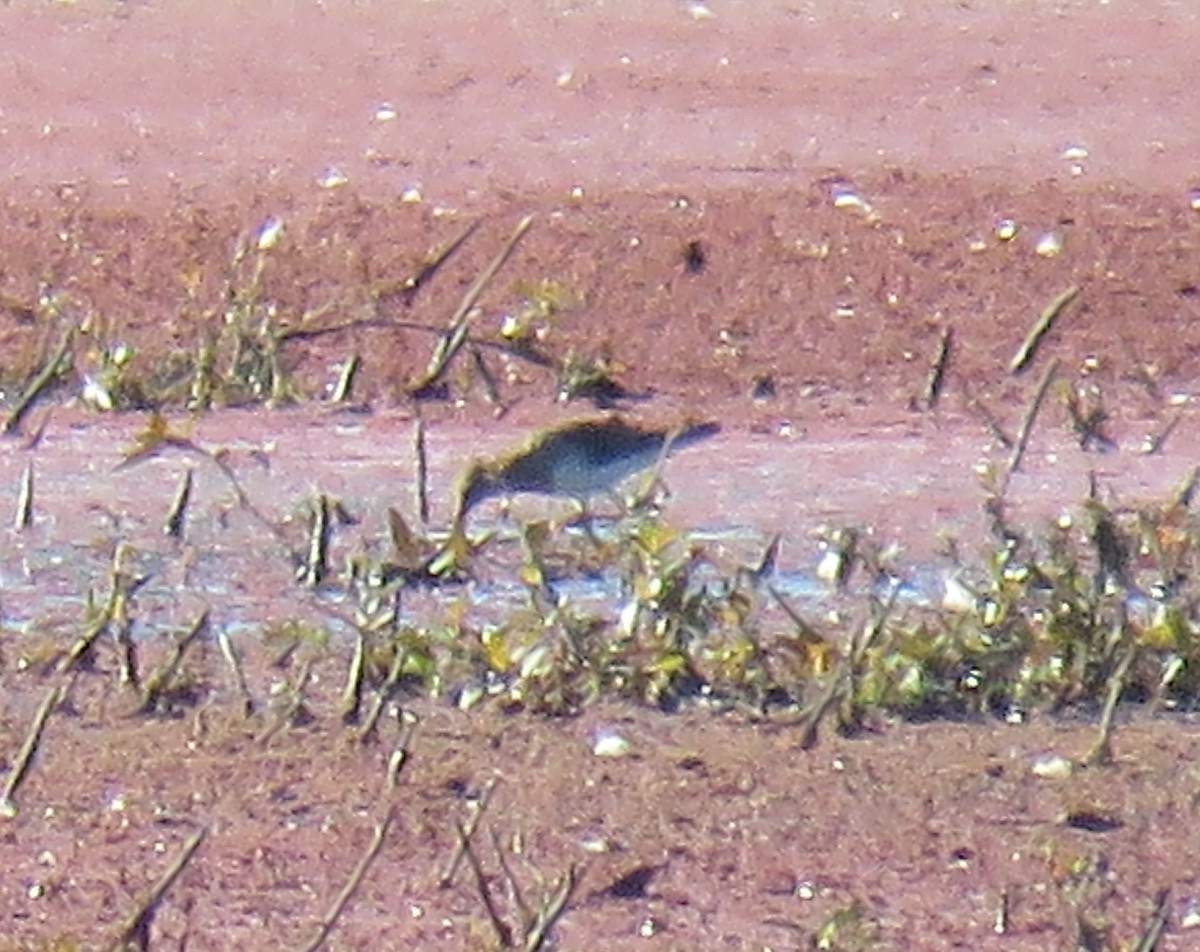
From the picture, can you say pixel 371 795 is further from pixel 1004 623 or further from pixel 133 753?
pixel 1004 623

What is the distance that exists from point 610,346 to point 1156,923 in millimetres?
3017

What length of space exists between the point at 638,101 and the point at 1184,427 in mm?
2263

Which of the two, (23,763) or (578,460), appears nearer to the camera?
(23,763)

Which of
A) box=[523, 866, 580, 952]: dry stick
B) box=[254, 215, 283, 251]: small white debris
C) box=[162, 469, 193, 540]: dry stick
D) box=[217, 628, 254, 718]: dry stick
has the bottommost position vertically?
box=[254, 215, 283, 251]: small white debris

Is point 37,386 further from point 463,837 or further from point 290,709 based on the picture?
point 463,837

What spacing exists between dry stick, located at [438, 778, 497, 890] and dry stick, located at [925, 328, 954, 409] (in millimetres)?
2446

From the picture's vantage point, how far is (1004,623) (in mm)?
4465

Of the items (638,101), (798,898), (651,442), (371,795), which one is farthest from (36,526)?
(638,101)

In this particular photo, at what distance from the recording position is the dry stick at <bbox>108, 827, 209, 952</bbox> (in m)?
3.56

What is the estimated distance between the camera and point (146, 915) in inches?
142

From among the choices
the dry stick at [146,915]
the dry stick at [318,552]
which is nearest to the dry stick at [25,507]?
Result: the dry stick at [318,552]

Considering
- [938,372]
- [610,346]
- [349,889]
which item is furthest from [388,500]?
[349,889]

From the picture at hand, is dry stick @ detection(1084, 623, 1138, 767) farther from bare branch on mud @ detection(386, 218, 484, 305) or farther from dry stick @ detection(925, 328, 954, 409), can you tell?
bare branch on mud @ detection(386, 218, 484, 305)

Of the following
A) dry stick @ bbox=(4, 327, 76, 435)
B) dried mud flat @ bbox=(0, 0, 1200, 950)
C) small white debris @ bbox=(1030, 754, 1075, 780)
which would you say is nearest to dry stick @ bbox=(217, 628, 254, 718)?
dried mud flat @ bbox=(0, 0, 1200, 950)
